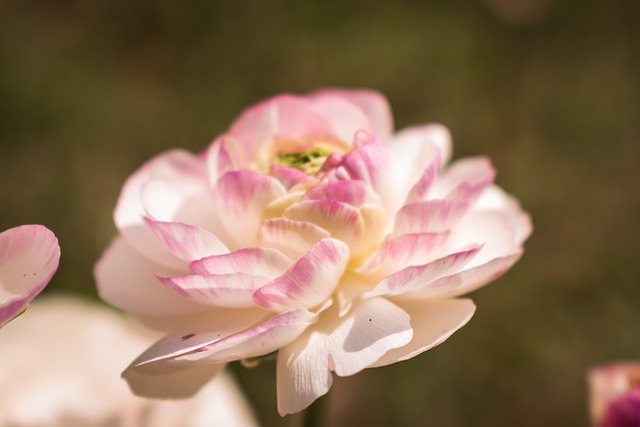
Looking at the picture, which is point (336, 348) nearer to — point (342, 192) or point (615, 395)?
point (342, 192)

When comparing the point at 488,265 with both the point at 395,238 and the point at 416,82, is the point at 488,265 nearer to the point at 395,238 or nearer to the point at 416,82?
the point at 395,238

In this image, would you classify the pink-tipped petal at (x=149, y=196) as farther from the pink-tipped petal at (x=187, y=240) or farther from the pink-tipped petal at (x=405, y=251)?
the pink-tipped petal at (x=405, y=251)

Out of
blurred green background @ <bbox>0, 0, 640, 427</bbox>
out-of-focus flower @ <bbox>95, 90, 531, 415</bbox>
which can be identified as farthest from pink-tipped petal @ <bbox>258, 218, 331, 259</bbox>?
blurred green background @ <bbox>0, 0, 640, 427</bbox>

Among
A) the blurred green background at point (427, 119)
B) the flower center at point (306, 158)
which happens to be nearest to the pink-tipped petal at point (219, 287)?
the flower center at point (306, 158)

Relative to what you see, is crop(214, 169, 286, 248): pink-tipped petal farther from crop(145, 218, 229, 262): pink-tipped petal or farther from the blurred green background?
the blurred green background

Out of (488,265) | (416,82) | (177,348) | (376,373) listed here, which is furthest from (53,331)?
(416,82)

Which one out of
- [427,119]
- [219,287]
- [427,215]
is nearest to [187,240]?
[219,287]
